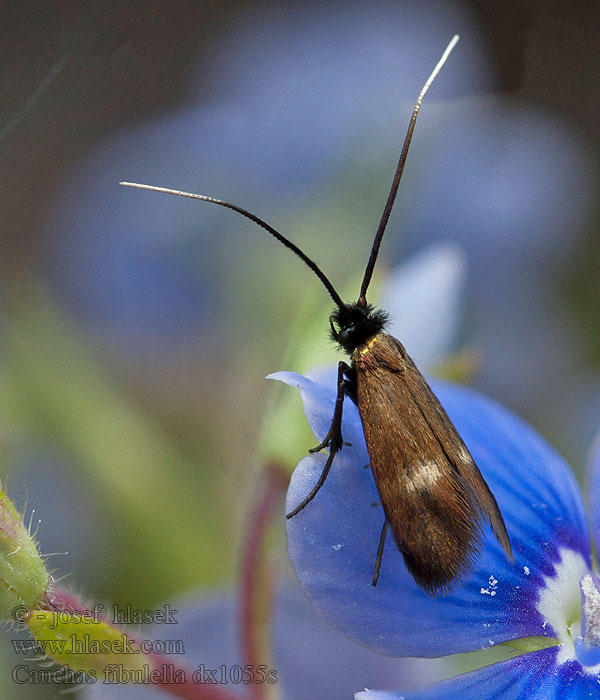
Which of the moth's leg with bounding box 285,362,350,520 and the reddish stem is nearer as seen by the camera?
→ the moth's leg with bounding box 285,362,350,520

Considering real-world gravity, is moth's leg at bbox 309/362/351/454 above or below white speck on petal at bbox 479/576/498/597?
above

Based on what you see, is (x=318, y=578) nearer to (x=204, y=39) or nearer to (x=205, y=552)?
(x=205, y=552)

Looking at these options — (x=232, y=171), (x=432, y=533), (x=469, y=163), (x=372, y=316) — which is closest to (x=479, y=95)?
(x=469, y=163)

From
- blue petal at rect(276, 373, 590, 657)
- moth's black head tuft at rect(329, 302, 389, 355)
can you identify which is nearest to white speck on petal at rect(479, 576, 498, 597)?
blue petal at rect(276, 373, 590, 657)

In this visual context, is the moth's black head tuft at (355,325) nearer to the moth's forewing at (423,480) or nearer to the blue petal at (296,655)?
the moth's forewing at (423,480)

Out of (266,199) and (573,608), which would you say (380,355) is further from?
(266,199)

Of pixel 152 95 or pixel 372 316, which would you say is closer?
pixel 372 316

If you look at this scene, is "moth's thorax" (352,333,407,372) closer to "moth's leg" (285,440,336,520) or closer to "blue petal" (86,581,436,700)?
"moth's leg" (285,440,336,520)
